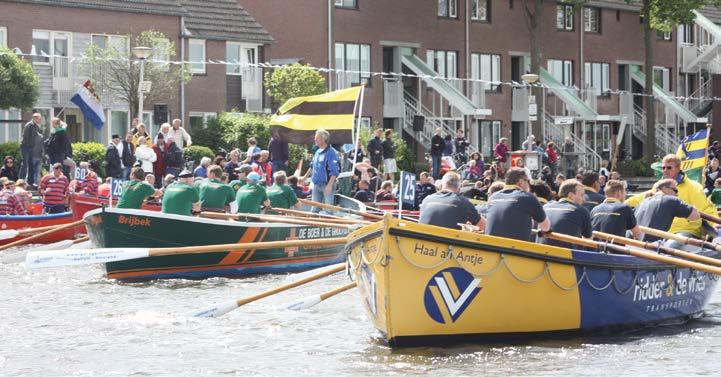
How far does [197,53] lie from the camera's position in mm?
47062

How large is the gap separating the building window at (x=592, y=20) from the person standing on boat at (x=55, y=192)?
3703 centimetres

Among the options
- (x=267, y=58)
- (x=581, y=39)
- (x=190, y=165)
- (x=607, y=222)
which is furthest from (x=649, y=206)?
(x=581, y=39)

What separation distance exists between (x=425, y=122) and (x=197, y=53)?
978 cm

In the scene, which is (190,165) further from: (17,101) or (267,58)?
(267,58)

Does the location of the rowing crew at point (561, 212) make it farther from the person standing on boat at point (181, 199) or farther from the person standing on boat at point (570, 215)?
the person standing on boat at point (181, 199)

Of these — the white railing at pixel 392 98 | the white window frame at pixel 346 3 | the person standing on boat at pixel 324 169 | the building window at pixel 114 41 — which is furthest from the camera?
the white railing at pixel 392 98

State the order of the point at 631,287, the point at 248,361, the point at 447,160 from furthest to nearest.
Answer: the point at 447,160, the point at 631,287, the point at 248,361

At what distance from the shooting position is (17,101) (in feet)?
124

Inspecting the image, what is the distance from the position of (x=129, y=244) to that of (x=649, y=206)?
7904mm

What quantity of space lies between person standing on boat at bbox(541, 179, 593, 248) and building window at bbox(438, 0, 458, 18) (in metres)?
39.7

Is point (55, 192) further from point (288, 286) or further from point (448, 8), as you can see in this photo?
point (448, 8)

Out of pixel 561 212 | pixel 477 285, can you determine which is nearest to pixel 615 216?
pixel 561 212

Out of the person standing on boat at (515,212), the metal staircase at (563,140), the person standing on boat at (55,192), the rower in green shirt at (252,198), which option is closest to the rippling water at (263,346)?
the person standing on boat at (515,212)

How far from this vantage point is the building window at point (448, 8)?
2210 inches
